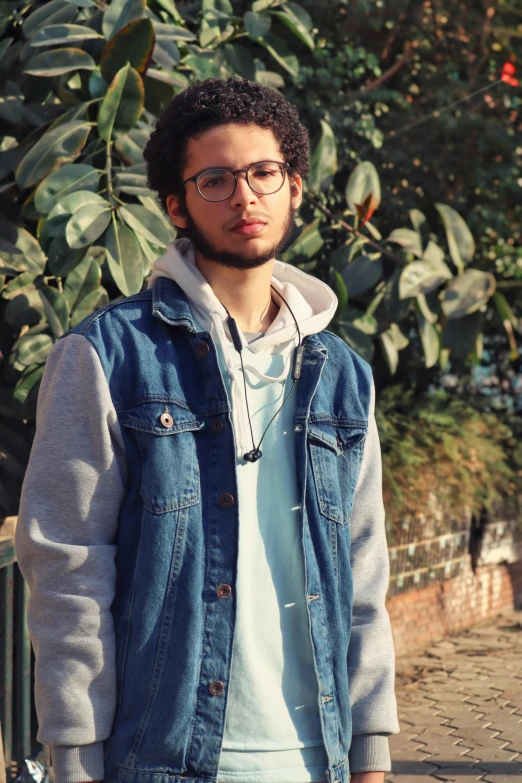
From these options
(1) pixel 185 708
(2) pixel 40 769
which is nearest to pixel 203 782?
(1) pixel 185 708

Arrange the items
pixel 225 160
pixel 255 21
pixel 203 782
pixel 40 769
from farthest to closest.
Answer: pixel 255 21 < pixel 40 769 < pixel 225 160 < pixel 203 782

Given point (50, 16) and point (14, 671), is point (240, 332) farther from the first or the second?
point (50, 16)

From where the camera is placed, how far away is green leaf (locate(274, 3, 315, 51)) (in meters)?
4.69

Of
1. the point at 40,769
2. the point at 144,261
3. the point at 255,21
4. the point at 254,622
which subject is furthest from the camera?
the point at 255,21

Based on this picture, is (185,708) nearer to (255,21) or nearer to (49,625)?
(49,625)

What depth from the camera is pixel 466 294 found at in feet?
16.5

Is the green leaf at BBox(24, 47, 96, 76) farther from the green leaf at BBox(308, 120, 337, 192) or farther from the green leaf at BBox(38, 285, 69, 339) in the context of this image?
the green leaf at BBox(308, 120, 337, 192)

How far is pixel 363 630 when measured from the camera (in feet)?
6.82

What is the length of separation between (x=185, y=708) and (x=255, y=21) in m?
3.59

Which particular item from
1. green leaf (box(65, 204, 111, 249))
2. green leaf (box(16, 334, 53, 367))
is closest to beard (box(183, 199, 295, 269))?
green leaf (box(65, 204, 111, 249))

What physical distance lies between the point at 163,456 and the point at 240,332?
1.14 ft

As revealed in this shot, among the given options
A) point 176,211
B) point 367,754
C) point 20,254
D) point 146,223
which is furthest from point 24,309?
point 367,754

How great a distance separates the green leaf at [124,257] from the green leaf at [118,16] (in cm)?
77

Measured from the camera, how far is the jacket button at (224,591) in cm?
181
